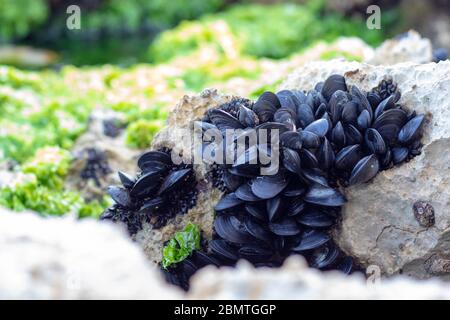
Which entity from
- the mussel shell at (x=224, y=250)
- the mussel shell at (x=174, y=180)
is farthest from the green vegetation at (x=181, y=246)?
the mussel shell at (x=174, y=180)

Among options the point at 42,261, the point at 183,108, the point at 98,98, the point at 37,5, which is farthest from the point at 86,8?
the point at 42,261

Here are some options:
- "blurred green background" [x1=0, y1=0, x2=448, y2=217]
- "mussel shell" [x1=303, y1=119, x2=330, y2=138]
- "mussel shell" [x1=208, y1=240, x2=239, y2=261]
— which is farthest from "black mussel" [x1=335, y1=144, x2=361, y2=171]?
"blurred green background" [x1=0, y1=0, x2=448, y2=217]

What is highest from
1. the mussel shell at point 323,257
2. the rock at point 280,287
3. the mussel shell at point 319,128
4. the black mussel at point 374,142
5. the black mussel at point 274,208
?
the mussel shell at point 319,128

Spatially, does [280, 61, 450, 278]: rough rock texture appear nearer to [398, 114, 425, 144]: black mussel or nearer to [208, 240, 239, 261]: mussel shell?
[398, 114, 425, 144]: black mussel

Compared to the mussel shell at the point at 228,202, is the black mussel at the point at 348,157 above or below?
above

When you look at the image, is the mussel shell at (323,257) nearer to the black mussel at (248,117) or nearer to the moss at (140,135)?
the black mussel at (248,117)

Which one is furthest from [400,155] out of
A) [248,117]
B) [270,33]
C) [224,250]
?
[270,33]

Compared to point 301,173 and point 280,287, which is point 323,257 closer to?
point 301,173
